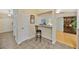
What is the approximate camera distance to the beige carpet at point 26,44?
216 cm

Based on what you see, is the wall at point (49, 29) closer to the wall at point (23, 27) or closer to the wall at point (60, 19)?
the wall at point (60, 19)

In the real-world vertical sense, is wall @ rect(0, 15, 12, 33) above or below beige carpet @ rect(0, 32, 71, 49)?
above

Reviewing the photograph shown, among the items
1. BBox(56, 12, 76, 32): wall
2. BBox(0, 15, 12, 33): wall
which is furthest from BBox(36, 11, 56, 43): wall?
BBox(0, 15, 12, 33): wall

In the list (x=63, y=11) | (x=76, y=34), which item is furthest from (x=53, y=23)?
(x=76, y=34)

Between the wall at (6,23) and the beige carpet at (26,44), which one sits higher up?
the wall at (6,23)

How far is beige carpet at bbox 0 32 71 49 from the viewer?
2158mm

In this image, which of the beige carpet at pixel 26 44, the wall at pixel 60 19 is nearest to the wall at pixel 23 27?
the beige carpet at pixel 26 44

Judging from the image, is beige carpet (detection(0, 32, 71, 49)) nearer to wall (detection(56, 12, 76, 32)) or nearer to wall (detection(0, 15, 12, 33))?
wall (detection(0, 15, 12, 33))
